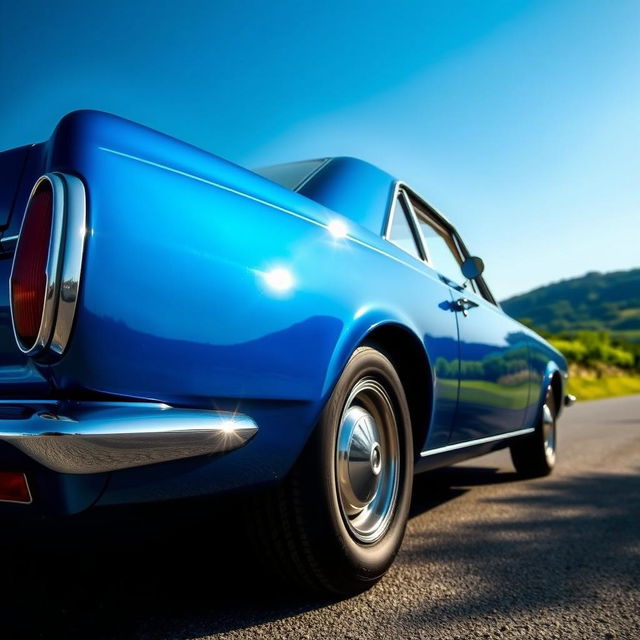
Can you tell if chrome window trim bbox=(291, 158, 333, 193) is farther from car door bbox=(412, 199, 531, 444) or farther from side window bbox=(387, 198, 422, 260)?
car door bbox=(412, 199, 531, 444)

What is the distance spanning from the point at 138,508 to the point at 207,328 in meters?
0.41

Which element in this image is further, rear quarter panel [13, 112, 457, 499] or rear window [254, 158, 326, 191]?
rear window [254, 158, 326, 191]

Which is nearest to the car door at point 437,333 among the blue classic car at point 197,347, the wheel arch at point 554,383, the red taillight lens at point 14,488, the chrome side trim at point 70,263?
the blue classic car at point 197,347

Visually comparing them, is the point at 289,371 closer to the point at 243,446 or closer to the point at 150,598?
the point at 243,446

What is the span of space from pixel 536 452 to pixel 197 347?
3447 mm

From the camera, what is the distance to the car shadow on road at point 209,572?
5.20 feet

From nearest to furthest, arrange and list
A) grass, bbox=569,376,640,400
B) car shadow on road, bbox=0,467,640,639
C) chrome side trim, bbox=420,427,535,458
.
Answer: car shadow on road, bbox=0,467,640,639, chrome side trim, bbox=420,427,535,458, grass, bbox=569,376,640,400

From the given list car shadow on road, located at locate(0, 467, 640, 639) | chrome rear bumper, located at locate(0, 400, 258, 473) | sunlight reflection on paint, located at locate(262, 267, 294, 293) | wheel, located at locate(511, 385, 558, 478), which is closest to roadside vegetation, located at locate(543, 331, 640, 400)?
wheel, located at locate(511, 385, 558, 478)

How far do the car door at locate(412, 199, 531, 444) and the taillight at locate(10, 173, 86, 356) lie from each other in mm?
1782

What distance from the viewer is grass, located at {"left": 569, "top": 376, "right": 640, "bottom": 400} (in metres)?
22.3

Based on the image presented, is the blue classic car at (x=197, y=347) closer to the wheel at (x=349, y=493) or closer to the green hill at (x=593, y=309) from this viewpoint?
the wheel at (x=349, y=493)

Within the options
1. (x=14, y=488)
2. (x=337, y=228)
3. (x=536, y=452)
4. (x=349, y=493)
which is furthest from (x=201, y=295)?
(x=536, y=452)

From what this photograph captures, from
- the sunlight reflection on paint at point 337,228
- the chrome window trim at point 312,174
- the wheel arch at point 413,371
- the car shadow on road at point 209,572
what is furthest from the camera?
the chrome window trim at point 312,174

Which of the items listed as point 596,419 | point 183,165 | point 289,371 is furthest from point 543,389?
point 596,419
